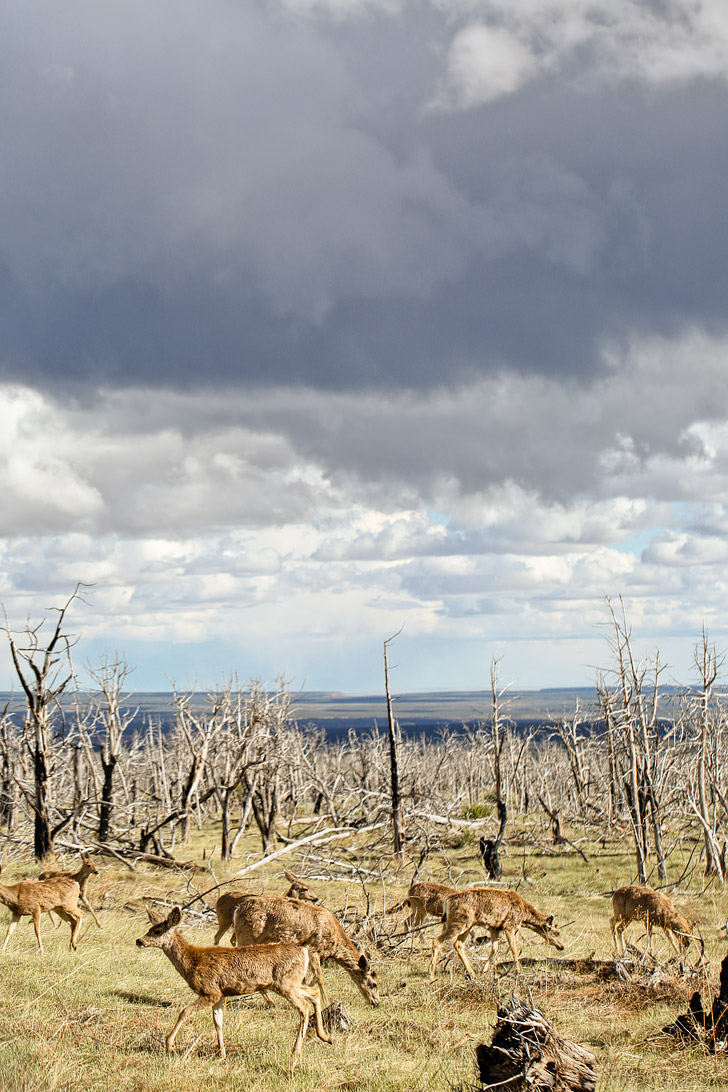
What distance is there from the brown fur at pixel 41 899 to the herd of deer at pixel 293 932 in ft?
0.05

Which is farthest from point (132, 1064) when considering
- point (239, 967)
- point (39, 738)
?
point (39, 738)

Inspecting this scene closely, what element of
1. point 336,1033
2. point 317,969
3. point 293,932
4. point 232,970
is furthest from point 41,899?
point 336,1033

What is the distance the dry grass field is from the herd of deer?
11.6 inches

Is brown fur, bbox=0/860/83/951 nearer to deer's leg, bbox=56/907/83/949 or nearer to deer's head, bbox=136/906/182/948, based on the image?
deer's leg, bbox=56/907/83/949

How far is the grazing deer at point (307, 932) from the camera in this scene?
938 centimetres

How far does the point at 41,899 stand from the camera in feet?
39.4

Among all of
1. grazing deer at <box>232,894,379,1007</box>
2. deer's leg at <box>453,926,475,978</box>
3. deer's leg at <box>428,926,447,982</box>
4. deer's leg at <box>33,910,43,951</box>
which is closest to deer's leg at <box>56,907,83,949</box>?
deer's leg at <box>33,910,43,951</box>

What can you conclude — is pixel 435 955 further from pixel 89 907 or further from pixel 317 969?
pixel 89 907

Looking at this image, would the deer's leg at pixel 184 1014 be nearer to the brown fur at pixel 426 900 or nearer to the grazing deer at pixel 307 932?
the grazing deer at pixel 307 932

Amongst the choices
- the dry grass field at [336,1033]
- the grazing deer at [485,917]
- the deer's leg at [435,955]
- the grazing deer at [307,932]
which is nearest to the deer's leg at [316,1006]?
the dry grass field at [336,1033]

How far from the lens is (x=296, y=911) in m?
10.0

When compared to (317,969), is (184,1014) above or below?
above

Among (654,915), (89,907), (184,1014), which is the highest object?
(184,1014)

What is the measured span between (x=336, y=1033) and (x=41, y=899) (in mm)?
5762
